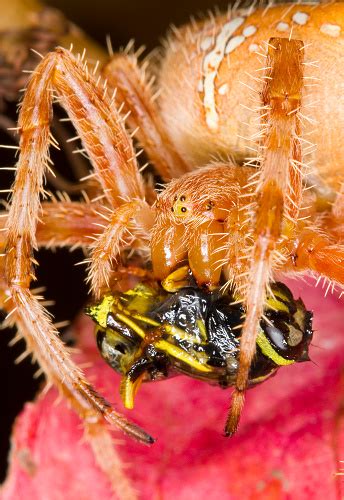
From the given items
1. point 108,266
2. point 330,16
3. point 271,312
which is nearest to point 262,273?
point 271,312

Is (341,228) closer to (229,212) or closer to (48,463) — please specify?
(229,212)

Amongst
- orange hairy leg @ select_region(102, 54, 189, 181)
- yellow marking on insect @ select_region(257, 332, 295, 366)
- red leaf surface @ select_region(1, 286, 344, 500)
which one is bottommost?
red leaf surface @ select_region(1, 286, 344, 500)

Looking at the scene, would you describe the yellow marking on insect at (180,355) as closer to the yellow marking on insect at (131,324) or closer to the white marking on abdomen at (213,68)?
the yellow marking on insect at (131,324)

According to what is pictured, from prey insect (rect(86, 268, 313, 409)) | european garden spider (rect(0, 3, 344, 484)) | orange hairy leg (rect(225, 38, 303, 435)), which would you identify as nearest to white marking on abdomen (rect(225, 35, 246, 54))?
european garden spider (rect(0, 3, 344, 484))

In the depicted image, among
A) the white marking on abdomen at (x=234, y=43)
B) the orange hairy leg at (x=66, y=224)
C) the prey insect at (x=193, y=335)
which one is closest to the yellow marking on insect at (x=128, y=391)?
the prey insect at (x=193, y=335)

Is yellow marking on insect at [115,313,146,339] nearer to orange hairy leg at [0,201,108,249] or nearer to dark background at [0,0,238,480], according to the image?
orange hairy leg at [0,201,108,249]

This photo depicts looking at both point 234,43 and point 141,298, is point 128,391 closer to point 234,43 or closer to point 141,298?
point 141,298
